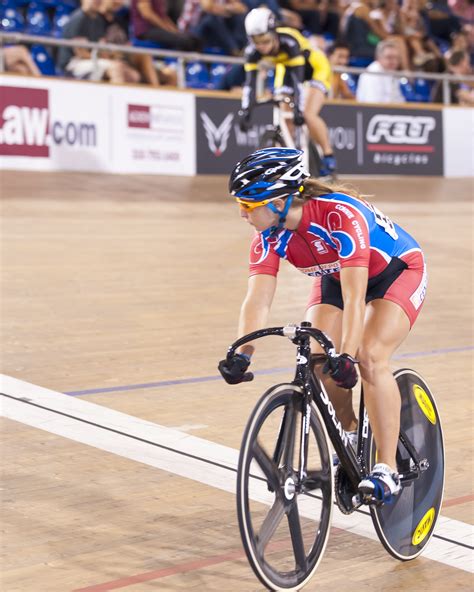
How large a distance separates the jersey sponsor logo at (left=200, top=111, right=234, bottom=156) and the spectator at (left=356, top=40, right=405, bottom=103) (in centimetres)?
254

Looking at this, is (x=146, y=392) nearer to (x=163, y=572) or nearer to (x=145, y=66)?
(x=163, y=572)

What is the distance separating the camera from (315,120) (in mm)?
11250

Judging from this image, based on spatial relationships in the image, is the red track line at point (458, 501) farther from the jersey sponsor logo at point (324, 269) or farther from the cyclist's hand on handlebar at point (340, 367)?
the cyclist's hand on handlebar at point (340, 367)

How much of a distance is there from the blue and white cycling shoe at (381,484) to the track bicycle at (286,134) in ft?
22.8

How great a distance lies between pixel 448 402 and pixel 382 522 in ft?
6.80

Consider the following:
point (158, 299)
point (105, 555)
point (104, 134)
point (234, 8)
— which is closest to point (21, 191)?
point (104, 134)

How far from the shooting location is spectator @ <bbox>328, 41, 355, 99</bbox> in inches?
575

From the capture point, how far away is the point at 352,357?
297cm

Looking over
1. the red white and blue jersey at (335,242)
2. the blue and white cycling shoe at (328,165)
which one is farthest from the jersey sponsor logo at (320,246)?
the blue and white cycling shoe at (328,165)

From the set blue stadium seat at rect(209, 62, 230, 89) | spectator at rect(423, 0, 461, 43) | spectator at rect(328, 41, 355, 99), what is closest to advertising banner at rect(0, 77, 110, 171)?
blue stadium seat at rect(209, 62, 230, 89)

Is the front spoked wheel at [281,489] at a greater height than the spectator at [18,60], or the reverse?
the front spoked wheel at [281,489]

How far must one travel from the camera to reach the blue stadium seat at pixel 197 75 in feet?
44.3

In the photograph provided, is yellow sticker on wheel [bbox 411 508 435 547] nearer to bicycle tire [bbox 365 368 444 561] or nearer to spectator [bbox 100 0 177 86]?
bicycle tire [bbox 365 368 444 561]

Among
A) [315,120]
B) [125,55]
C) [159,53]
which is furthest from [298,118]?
[125,55]
